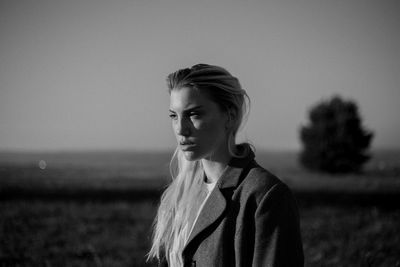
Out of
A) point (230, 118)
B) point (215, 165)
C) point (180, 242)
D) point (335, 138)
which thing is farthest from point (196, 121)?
point (335, 138)

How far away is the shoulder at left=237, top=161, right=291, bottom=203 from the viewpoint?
2295 mm

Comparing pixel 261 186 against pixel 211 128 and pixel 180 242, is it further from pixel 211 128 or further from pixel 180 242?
pixel 180 242

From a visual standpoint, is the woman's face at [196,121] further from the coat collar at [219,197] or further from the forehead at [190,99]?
the coat collar at [219,197]

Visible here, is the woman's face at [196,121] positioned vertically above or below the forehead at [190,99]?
below

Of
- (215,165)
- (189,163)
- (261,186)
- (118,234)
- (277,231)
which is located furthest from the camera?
(118,234)

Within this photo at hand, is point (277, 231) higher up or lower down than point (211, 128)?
lower down

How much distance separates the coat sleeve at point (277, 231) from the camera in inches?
85.3

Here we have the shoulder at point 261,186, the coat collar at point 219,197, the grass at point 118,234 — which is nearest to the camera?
the shoulder at point 261,186

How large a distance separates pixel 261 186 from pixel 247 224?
0.29 m

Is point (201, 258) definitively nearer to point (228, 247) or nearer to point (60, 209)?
point (228, 247)

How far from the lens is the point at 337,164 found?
49.5m

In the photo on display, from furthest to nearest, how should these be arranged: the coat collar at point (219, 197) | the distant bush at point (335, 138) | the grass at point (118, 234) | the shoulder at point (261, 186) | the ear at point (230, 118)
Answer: the distant bush at point (335, 138) → the grass at point (118, 234) → the ear at point (230, 118) → the coat collar at point (219, 197) → the shoulder at point (261, 186)

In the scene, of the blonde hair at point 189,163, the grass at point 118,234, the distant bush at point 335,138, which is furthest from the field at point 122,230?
the distant bush at point 335,138

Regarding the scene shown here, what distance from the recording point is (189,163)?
10.6 feet
